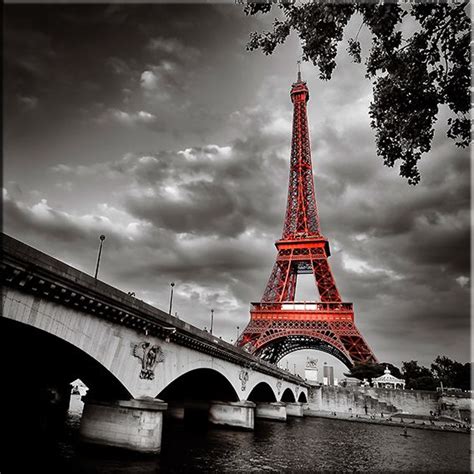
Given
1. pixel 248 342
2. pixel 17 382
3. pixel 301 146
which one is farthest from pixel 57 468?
pixel 301 146

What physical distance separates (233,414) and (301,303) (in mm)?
32281

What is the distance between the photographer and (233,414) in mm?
28594

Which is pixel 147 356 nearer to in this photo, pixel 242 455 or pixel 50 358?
pixel 50 358

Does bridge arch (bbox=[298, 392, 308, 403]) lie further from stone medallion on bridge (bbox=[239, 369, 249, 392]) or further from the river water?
stone medallion on bridge (bbox=[239, 369, 249, 392])

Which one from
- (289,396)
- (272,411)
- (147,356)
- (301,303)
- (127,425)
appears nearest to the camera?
(127,425)

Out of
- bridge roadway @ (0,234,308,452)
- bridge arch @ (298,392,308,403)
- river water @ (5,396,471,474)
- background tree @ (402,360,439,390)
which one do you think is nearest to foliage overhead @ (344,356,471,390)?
background tree @ (402,360,439,390)

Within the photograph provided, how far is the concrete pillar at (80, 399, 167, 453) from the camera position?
1434 cm

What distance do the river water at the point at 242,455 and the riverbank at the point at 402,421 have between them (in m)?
15.9

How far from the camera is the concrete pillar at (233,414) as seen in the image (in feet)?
92.5

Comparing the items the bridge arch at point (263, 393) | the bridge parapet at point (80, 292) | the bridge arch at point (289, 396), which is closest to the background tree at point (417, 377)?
the bridge arch at point (289, 396)

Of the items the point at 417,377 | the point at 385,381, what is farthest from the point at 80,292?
the point at 417,377

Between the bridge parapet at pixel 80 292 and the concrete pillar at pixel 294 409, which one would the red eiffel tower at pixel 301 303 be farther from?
the bridge parapet at pixel 80 292

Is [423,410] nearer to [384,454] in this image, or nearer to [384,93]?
[384,454]

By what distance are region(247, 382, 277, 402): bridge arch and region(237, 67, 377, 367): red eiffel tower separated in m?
9.02
